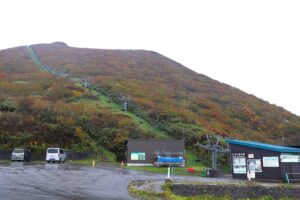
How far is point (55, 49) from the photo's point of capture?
130250 millimetres

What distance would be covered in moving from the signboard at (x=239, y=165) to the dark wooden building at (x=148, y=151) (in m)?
11.8

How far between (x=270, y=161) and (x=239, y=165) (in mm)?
2791

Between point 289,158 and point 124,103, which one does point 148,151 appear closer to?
point 289,158

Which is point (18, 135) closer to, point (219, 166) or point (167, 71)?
point (219, 166)

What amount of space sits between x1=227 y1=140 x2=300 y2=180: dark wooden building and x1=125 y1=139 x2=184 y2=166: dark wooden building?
11784mm

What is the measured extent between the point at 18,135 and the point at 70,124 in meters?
6.59

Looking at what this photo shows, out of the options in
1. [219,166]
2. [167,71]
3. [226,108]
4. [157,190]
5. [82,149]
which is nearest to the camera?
[157,190]

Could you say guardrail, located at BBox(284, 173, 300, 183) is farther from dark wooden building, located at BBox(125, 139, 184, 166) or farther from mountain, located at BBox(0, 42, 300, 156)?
mountain, located at BBox(0, 42, 300, 156)

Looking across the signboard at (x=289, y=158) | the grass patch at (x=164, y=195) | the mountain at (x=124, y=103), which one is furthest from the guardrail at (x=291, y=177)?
the mountain at (x=124, y=103)

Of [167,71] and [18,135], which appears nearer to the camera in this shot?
[18,135]

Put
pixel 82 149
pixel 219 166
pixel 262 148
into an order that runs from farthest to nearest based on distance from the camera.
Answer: pixel 82 149, pixel 219 166, pixel 262 148

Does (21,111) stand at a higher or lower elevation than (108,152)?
higher

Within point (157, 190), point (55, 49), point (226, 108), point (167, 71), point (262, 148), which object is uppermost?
point (55, 49)

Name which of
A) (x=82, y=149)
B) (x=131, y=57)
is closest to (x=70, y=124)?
(x=82, y=149)
